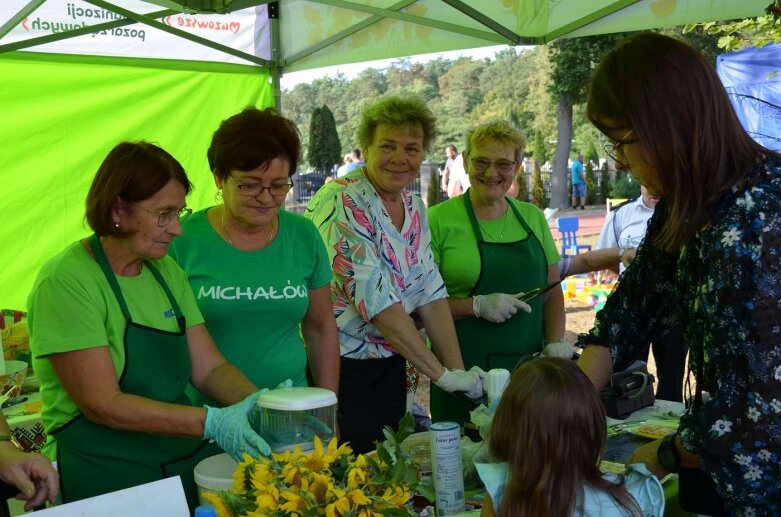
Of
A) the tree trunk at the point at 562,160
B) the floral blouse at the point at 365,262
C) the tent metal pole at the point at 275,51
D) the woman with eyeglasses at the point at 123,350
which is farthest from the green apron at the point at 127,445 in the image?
the tree trunk at the point at 562,160

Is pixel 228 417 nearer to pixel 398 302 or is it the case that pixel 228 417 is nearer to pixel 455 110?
pixel 398 302

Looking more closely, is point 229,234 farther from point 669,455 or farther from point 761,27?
point 761,27

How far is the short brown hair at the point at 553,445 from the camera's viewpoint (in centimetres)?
146

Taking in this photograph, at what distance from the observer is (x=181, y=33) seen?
14.1 feet

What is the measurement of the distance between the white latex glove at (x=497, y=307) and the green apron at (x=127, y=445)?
4.51 feet

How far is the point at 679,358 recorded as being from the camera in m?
4.34

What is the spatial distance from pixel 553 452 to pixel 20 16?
134 inches

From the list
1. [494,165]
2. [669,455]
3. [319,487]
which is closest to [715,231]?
[669,455]

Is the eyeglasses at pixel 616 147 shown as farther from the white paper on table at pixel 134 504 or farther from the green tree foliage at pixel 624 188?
the green tree foliage at pixel 624 188

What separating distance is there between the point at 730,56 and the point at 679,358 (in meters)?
2.52

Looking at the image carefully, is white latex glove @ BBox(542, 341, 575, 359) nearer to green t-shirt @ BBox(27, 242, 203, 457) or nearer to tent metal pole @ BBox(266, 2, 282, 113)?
green t-shirt @ BBox(27, 242, 203, 457)

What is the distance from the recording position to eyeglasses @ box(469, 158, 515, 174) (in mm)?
3261

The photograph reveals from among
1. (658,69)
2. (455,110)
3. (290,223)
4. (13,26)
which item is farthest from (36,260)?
(455,110)

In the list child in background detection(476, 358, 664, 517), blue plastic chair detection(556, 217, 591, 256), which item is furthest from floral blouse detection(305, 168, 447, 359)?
blue plastic chair detection(556, 217, 591, 256)
